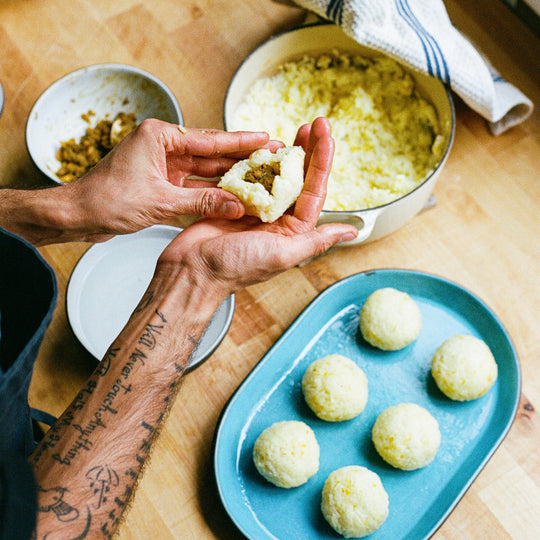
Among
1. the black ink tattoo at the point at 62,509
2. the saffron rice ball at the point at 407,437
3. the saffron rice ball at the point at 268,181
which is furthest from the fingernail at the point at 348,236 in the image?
the black ink tattoo at the point at 62,509

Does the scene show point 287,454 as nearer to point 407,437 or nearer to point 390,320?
point 407,437

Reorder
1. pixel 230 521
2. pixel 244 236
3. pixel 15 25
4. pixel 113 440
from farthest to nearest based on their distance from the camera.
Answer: pixel 15 25 → pixel 230 521 → pixel 244 236 → pixel 113 440

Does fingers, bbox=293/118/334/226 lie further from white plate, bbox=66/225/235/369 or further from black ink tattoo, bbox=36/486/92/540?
black ink tattoo, bbox=36/486/92/540

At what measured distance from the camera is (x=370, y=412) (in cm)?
118

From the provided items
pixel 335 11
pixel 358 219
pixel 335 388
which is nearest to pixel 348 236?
pixel 358 219

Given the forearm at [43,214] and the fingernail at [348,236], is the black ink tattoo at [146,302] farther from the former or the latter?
the fingernail at [348,236]

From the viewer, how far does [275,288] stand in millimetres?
1285

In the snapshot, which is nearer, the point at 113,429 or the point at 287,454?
the point at 113,429

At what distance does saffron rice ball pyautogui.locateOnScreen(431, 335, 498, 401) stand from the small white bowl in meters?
0.76

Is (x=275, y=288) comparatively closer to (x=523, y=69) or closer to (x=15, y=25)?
(x=523, y=69)

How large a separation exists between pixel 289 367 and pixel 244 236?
372 mm

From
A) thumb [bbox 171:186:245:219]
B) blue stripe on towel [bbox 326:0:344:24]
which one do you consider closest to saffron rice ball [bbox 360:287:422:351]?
thumb [bbox 171:186:245:219]

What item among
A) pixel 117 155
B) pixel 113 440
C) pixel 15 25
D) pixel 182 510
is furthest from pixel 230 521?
pixel 15 25

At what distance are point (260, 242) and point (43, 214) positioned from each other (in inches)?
16.4
